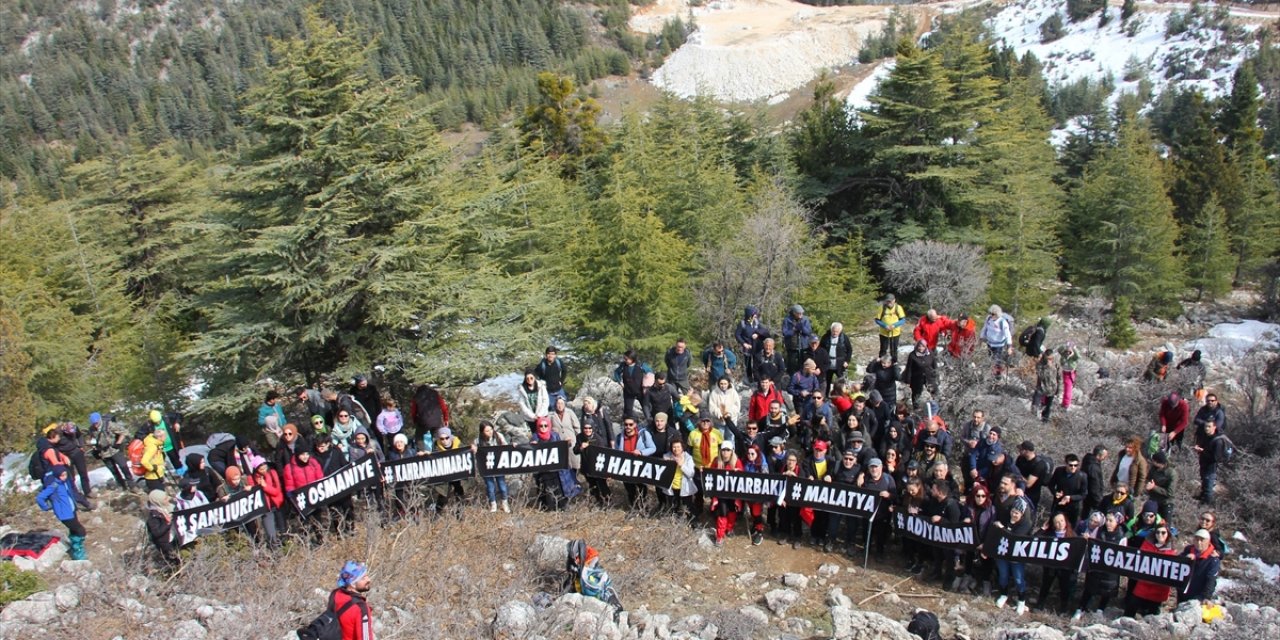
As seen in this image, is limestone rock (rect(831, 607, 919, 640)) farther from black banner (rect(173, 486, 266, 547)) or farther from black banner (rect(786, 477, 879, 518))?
black banner (rect(173, 486, 266, 547))

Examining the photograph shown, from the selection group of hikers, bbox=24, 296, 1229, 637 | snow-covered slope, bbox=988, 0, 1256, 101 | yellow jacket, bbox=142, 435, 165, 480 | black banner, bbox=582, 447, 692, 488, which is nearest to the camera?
group of hikers, bbox=24, 296, 1229, 637

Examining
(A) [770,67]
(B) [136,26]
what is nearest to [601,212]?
(A) [770,67]

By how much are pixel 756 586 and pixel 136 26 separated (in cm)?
21566

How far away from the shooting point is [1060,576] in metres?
9.23

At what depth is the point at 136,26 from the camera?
585 ft

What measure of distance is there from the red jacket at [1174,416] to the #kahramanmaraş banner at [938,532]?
5.35 metres

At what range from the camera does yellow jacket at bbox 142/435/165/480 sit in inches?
442

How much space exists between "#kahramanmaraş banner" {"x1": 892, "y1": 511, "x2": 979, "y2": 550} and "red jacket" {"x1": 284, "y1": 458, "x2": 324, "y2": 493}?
7.35 m

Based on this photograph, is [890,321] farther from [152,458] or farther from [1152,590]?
[152,458]

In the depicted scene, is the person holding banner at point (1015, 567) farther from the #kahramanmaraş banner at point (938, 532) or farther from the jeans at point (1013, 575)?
the #kahramanmaraş banner at point (938, 532)

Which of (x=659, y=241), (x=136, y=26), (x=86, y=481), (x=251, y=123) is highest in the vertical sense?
(x=136, y=26)

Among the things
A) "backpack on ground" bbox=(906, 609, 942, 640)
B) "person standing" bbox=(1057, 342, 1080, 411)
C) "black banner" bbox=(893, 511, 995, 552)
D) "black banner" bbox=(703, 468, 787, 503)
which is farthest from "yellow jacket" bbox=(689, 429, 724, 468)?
"person standing" bbox=(1057, 342, 1080, 411)

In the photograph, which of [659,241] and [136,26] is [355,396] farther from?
[136,26]

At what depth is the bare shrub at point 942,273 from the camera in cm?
2423
